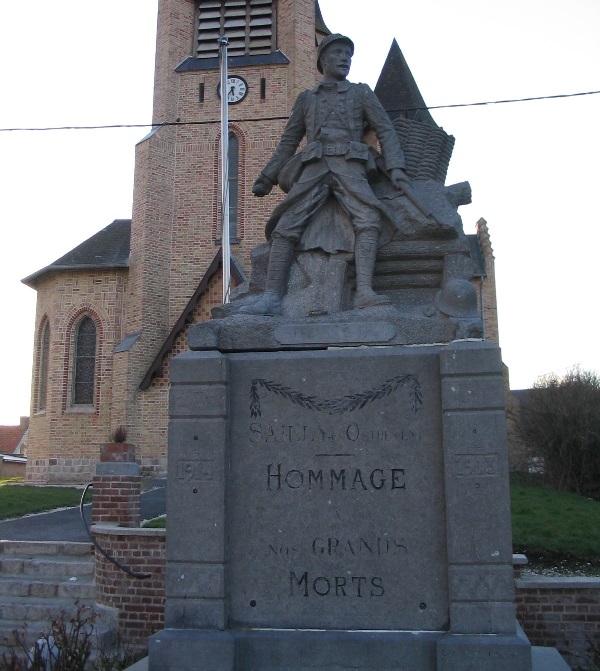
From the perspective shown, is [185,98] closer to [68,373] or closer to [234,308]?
[68,373]

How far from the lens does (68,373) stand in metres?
23.5

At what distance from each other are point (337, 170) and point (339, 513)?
2377 millimetres

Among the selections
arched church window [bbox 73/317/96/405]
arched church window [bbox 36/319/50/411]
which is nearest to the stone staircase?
arched church window [bbox 73/317/96/405]

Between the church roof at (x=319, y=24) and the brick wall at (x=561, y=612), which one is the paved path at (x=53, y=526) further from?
the church roof at (x=319, y=24)

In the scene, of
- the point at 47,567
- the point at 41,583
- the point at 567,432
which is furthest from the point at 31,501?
the point at 567,432

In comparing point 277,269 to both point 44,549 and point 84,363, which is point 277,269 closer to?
point 44,549

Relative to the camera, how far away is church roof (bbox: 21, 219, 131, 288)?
2362 centimetres

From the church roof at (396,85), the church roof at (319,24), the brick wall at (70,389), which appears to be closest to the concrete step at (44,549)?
the church roof at (396,85)

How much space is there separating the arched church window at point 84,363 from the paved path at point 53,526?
10327 mm

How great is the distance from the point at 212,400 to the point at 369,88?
2.68 meters

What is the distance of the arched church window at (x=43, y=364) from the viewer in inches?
977

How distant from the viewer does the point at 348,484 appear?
14.2 ft

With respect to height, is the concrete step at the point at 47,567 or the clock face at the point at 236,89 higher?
the clock face at the point at 236,89

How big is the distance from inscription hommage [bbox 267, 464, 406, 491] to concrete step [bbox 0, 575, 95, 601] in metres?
4.57
